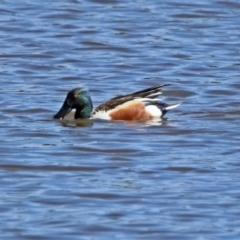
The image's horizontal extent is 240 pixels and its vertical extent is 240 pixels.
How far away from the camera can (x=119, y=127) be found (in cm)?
1245

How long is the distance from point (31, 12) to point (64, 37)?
1574 mm

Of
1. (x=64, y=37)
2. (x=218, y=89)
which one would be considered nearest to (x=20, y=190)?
(x=218, y=89)

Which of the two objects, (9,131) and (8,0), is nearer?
(9,131)

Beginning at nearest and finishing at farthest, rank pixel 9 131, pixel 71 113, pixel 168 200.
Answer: pixel 168 200
pixel 9 131
pixel 71 113

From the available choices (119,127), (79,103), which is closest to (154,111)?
(119,127)

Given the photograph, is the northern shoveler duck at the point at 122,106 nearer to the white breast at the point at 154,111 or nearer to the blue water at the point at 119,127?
the white breast at the point at 154,111

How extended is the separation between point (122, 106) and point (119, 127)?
388 mm

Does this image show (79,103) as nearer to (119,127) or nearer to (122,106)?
(122,106)

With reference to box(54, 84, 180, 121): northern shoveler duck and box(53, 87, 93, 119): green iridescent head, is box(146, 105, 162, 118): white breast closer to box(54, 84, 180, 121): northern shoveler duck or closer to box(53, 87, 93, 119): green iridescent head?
box(54, 84, 180, 121): northern shoveler duck

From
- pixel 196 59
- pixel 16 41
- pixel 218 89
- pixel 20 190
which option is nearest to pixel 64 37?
pixel 16 41

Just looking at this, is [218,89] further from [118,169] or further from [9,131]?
[118,169]

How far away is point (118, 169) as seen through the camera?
410 inches

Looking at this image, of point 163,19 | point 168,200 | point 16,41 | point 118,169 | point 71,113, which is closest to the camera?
point 168,200

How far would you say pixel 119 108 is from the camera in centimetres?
1277
